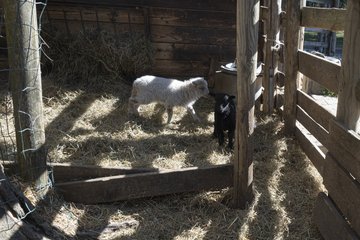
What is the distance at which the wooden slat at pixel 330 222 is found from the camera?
105 inches

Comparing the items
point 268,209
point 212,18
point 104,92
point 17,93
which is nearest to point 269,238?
point 268,209

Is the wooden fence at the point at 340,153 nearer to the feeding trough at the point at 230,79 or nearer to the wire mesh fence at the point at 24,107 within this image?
the feeding trough at the point at 230,79

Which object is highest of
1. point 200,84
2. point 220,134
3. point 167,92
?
point 200,84

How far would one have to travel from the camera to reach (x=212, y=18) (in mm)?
7465

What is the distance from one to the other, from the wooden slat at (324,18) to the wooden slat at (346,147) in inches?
55.4

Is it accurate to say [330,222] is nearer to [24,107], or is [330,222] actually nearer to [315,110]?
[315,110]

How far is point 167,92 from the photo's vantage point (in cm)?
607

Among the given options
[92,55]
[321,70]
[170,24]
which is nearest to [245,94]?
[321,70]

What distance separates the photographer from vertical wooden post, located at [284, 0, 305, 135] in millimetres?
4867

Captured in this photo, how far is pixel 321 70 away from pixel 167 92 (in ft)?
8.82

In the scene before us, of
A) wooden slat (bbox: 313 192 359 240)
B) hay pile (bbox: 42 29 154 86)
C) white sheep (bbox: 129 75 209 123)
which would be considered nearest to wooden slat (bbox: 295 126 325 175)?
wooden slat (bbox: 313 192 359 240)

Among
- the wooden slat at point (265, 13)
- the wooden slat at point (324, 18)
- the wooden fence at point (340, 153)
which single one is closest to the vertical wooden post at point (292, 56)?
the wooden slat at point (324, 18)

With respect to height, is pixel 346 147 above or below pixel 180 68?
above

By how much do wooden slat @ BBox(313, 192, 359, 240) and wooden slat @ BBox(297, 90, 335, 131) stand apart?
40.3 inches
